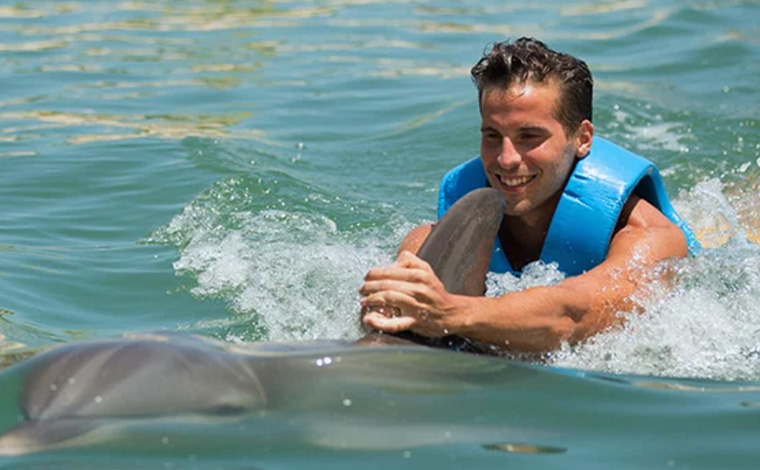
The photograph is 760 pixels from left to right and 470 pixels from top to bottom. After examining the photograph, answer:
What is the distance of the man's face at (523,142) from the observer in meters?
5.68

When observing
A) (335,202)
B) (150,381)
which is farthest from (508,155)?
(335,202)

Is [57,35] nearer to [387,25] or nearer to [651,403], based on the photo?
[387,25]

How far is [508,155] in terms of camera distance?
5.69 metres

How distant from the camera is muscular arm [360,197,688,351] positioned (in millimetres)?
4836

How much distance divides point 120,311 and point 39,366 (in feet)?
7.13

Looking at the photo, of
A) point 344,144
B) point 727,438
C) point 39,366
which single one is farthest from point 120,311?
point 344,144

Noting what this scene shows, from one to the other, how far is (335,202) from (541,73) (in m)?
3.25

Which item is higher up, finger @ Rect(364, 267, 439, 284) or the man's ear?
the man's ear

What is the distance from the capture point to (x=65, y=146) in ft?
33.3

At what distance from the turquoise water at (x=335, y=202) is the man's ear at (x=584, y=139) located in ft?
1.90

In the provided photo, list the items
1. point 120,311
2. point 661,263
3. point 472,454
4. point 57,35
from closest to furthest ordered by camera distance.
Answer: point 472,454 < point 661,263 < point 120,311 < point 57,35

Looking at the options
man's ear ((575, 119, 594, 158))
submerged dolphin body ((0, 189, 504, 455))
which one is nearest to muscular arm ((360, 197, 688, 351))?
submerged dolphin body ((0, 189, 504, 455))

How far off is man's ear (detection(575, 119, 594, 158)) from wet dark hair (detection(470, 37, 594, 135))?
0.06 metres

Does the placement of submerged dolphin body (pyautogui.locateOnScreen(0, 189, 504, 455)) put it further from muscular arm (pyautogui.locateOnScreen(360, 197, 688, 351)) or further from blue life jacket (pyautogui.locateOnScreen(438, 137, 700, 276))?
blue life jacket (pyautogui.locateOnScreen(438, 137, 700, 276))
